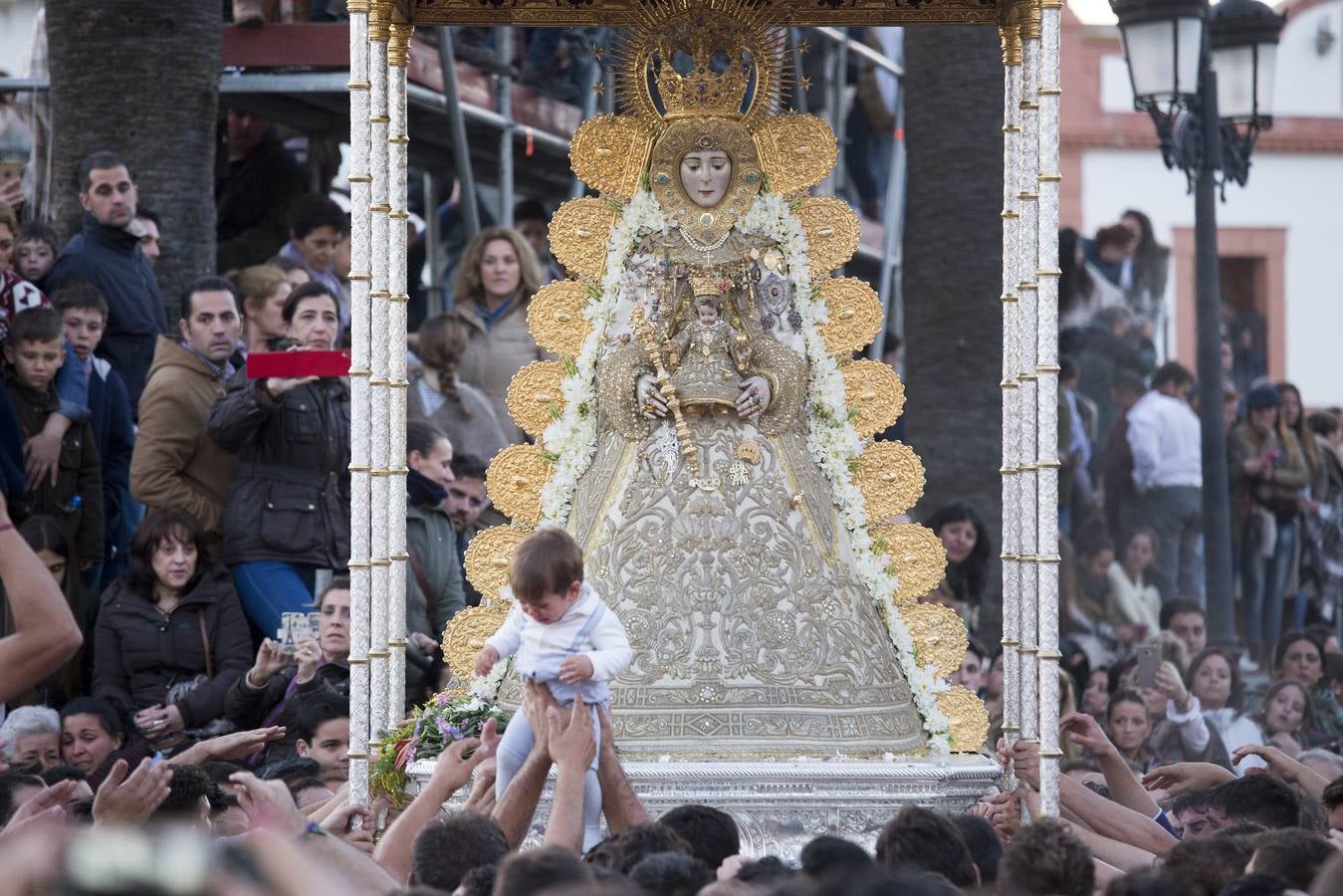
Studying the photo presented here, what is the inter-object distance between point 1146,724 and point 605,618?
13.2 feet

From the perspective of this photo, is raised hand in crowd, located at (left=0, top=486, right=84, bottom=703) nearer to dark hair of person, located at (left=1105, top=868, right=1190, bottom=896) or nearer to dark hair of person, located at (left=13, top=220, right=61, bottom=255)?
dark hair of person, located at (left=1105, top=868, right=1190, bottom=896)

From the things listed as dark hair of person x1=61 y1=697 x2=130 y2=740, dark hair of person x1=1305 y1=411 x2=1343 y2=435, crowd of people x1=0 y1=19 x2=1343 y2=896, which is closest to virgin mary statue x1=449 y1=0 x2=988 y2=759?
crowd of people x1=0 y1=19 x2=1343 y2=896

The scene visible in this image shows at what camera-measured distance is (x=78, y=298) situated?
9.66 meters

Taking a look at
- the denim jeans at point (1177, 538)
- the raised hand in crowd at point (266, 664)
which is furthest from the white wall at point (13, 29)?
the raised hand in crowd at point (266, 664)

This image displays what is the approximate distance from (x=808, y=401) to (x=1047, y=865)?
348 centimetres

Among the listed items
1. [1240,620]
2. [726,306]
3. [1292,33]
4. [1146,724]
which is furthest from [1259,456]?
[1292,33]

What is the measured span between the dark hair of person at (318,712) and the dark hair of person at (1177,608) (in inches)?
210

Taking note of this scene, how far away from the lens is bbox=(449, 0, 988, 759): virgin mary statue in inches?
318

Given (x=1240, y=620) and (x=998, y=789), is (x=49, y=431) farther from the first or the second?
(x=1240, y=620)

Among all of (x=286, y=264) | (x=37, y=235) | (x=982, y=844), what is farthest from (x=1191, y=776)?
(x=37, y=235)

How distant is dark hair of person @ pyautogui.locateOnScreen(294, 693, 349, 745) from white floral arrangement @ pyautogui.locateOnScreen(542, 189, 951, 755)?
3.51ft

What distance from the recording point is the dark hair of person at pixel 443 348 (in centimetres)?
1059

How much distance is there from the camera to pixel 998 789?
7.99 metres

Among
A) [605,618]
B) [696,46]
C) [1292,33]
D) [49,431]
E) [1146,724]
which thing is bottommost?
[1146,724]
